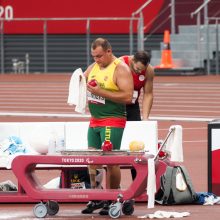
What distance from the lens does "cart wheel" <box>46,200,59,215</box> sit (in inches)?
467

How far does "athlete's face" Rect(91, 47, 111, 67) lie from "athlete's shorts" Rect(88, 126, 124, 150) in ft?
2.21

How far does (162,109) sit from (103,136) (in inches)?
578

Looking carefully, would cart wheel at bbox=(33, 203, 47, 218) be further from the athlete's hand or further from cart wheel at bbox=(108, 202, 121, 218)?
the athlete's hand

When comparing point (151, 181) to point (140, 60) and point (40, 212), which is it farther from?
point (140, 60)

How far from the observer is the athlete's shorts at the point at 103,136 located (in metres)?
12.2

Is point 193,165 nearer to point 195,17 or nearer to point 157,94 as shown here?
point 157,94

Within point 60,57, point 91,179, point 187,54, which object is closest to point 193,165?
point 91,179

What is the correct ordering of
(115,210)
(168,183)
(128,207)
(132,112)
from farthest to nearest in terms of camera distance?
(132,112) → (168,183) → (128,207) → (115,210)

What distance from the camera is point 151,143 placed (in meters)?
13.6

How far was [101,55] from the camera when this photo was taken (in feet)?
39.9

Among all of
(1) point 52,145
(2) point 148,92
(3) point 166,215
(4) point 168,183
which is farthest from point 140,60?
(3) point 166,215

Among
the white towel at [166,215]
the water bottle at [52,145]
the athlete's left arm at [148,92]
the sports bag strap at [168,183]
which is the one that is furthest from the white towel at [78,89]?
the athlete's left arm at [148,92]

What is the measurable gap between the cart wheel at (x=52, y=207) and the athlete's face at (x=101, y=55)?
4.92 ft

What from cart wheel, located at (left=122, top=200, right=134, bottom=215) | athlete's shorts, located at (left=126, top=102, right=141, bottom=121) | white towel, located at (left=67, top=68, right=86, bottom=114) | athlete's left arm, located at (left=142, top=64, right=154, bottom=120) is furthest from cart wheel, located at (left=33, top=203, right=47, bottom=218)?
athlete's left arm, located at (left=142, top=64, right=154, bottom=120)
